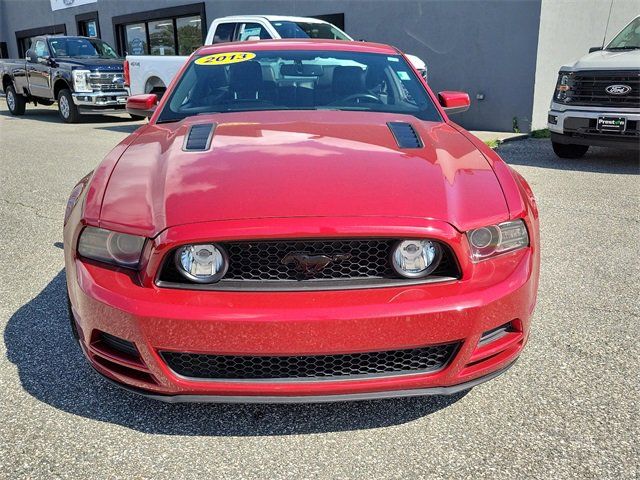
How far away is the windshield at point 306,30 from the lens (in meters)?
9.88

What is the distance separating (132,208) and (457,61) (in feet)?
34.8

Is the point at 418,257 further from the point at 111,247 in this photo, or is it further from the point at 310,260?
the point at 111,247

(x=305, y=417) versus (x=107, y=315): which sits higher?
(x=107, y=315)

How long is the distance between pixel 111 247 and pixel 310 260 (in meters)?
0.75

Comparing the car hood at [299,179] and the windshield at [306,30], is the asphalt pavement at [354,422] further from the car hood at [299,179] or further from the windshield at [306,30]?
the windshield at [306,30]

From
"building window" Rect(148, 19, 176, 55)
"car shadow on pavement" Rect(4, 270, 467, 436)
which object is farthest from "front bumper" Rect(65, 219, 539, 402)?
"building window" Rect(148, 19, 176, 55)

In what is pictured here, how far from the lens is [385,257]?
6.90 feet

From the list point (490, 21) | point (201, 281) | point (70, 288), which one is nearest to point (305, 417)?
point (201, 281)

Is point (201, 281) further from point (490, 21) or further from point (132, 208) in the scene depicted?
point (490, 21)

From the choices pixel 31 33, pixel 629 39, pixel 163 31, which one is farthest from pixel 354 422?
pixel 31 33

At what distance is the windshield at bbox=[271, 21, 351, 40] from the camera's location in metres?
9.88

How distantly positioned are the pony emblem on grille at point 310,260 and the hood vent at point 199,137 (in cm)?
85

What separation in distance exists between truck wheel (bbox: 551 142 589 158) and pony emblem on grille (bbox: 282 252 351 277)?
282 inches

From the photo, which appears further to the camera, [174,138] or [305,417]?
[174,138]
